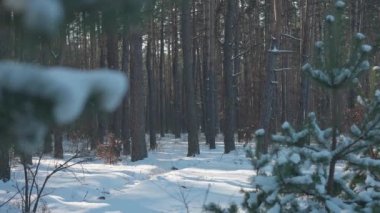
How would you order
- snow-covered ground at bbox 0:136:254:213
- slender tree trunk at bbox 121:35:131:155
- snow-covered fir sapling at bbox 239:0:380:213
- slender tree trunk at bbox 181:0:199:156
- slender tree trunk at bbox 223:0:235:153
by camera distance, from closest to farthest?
snow-covered fir sapling at bbox 239:0:380:213, snow-covered ground at bbox 0:136:254:213, slender tree trunk at bbox 181:0:199:156, slender tree trunk at bbox 121:35:131:155, slender tree trunk at bbox 223:0:235:153

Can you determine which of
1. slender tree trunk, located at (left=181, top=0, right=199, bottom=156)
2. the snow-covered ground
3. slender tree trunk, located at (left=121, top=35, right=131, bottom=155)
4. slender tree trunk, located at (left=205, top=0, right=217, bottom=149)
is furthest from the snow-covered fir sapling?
slender tree trunk, located at (left=205, top=0, right=217, bottom=149)

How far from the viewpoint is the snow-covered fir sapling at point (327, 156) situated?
169 inches

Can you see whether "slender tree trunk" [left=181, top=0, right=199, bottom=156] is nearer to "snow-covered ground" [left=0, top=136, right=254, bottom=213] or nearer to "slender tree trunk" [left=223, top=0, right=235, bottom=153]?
"slender tree trunk" [left=223, top=0, right=235, bottom=153]

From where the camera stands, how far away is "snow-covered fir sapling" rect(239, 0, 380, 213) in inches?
169

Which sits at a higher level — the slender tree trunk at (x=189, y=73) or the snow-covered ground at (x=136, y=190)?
the slender tree trunk at (x=189, y=73)

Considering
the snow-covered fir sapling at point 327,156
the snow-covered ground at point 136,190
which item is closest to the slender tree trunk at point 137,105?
the snow-covered ground at point 136,190

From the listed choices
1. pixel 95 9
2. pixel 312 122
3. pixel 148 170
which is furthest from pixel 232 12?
pixel 95 9

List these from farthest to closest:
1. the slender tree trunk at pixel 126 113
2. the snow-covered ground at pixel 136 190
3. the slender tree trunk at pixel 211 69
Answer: the slender tree trunk at pixel 211 69 → the slender tree trunk at pixel 126 113 → the snow-covered ground at pixel 136 190

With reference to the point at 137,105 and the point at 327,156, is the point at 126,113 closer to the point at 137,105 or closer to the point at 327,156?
the point at 137,105

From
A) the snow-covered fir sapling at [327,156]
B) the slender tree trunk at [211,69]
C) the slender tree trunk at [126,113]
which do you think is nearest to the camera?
the snow-covered fir sapling at [327,156]

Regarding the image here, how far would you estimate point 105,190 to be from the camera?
1144 centimetres

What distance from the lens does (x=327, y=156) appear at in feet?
14.2

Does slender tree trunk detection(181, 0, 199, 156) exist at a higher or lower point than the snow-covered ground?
higher

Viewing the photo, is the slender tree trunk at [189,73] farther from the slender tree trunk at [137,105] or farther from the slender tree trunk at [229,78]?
the slender tree trunk at [137,105]
